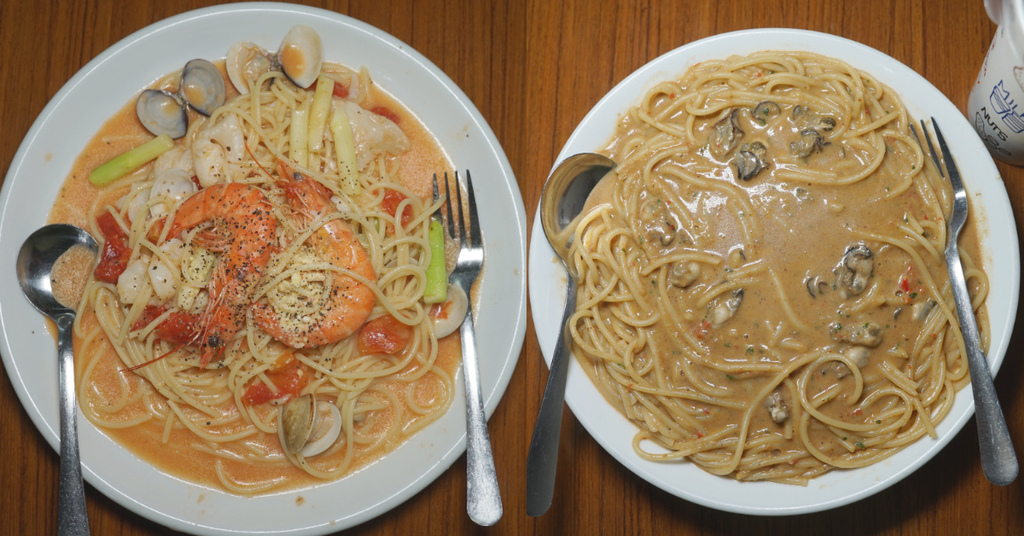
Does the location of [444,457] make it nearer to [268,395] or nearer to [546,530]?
[546,530]

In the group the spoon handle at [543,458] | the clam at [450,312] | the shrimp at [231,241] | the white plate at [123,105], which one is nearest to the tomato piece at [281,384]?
the shrimp at [231,241]

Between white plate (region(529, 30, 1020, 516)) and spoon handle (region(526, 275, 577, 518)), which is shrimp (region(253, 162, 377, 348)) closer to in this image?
white plate (region(529, 30, 1020, 516))

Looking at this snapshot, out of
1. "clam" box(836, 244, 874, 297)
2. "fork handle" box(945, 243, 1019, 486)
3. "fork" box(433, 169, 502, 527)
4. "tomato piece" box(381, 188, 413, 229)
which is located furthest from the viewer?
"tomato piece" box(381, 188, 413, 229)

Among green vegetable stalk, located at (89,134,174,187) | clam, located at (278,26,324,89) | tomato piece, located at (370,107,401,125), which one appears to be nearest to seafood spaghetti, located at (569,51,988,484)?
tomato piece, located at (370,107,401,125)

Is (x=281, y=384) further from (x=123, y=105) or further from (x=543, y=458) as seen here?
(x=123, y=105)

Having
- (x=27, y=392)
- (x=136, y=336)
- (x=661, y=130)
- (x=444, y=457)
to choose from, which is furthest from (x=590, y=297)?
(x=27, y=392)
